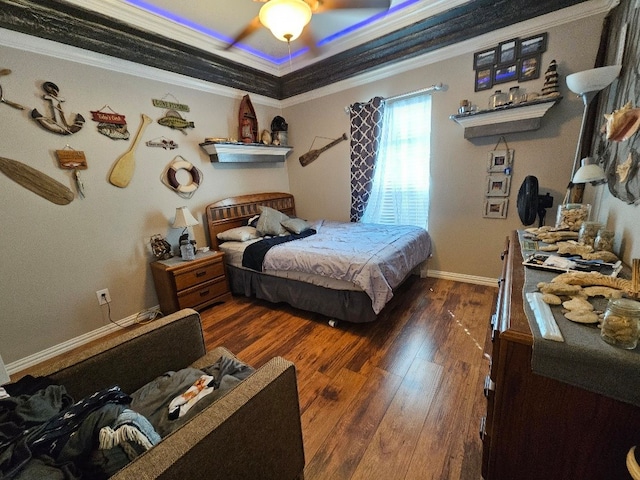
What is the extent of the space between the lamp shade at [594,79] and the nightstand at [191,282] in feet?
10.6

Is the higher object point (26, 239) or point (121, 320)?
point (26, 239)

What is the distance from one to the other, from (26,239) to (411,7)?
392 cm

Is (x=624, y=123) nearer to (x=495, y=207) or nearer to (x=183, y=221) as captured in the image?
(x=495, y=207)

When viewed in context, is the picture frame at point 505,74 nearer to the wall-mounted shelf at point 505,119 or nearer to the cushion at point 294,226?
the wall-mounted shelf at point 505,119

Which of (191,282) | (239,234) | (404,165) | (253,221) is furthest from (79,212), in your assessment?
(404,165)

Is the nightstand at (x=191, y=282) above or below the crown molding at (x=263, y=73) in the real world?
below

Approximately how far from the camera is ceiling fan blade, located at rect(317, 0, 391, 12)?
74.7 inches

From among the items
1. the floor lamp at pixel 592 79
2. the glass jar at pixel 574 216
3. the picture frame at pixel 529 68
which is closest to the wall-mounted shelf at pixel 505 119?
the picture frame at pixel 529 68

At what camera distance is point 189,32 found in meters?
2.61

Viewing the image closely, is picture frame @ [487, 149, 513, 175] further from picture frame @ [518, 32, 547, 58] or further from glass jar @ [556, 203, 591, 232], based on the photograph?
glass jar @ [556, 203, 591, 232]

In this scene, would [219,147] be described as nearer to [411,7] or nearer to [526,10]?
[411,7]

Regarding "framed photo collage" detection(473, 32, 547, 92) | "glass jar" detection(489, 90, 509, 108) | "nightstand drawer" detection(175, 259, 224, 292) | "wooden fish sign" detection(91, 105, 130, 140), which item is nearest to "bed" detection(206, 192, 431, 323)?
"nightstand drawer" detection(175, 259, 224, 292)

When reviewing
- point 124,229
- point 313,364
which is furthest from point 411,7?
point 124,229

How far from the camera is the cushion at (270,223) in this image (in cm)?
321
